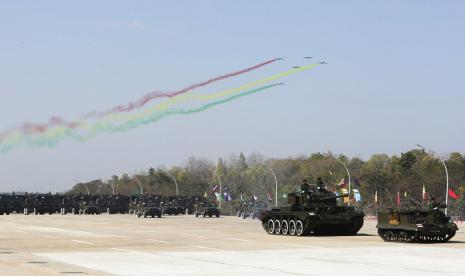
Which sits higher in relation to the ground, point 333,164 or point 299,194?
point 333,164

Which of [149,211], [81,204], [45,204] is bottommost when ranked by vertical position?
[149,211]

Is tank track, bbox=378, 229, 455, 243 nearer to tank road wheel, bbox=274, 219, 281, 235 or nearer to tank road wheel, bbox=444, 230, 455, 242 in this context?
tank road wheel, bbox=444, 230, 455, 242

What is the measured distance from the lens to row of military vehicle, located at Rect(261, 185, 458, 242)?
38625mm

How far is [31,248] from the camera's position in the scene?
34125 millimetres

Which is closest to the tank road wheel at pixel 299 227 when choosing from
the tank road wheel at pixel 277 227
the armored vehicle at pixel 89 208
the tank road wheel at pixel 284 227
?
the tank road wheel at pixel 284 227

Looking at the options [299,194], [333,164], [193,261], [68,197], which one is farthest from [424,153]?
[193,261]

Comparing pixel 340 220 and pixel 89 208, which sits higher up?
pixel 89 208

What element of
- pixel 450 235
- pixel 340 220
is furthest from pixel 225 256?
pixel 340 220

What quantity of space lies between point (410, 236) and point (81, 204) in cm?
7554

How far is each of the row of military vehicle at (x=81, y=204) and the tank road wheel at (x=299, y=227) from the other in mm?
56970

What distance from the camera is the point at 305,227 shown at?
44.4 m

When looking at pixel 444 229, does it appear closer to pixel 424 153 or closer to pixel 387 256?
pixel 387 256

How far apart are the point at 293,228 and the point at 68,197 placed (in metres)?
71.8

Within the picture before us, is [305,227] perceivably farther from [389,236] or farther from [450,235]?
[450,235]
